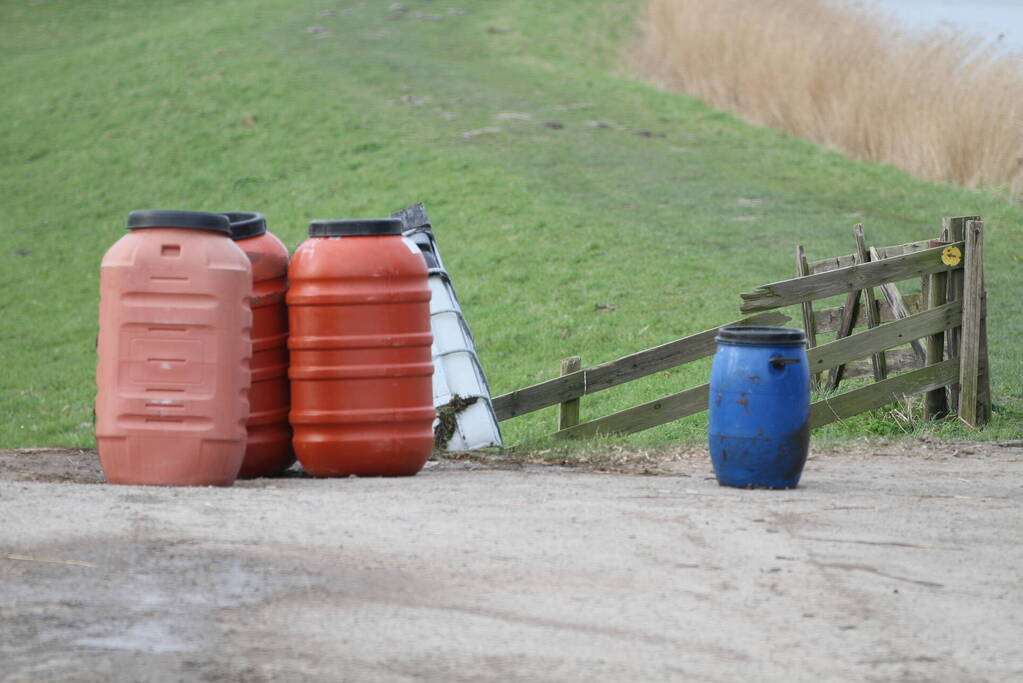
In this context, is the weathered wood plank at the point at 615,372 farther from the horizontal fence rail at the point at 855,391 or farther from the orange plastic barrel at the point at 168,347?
the orange plastic barrel at the point at 168,347

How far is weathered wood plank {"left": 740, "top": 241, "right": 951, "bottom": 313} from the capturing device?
27.1 ft

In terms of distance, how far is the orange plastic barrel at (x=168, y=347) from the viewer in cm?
628

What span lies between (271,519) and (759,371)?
2691mm

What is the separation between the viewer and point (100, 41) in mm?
35938

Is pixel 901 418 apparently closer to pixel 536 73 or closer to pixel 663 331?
pixel 663 331

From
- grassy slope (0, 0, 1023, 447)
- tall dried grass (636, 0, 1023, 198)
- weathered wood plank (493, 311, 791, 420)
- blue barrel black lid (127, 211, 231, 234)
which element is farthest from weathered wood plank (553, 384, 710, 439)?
tall dried grass (636, 0, 1023, 198)

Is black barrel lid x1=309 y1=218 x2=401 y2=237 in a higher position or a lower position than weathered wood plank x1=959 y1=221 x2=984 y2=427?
higher

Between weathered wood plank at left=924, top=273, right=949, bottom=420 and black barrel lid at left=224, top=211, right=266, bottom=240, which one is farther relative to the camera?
weathered wood plank at left=924, top=273, right=949, bottom=420

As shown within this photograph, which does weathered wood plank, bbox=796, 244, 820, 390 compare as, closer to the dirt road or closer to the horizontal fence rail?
the horizontal fence rail

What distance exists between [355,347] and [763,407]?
2150 mm

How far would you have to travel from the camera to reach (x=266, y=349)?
7078 millimetres

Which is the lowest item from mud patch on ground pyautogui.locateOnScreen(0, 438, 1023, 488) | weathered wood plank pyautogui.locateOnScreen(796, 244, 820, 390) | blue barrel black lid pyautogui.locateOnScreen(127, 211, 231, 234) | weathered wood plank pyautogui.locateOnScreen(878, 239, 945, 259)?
mud patch on ground pyautogui.locateOnScreen(0, 438, 1023, 488)

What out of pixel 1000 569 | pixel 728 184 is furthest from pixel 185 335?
pixel 728 184

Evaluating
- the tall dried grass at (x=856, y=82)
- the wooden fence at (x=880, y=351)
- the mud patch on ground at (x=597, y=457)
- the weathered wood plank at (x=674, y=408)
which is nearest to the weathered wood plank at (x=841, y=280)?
the wooden fence at (x=880, y=351)
